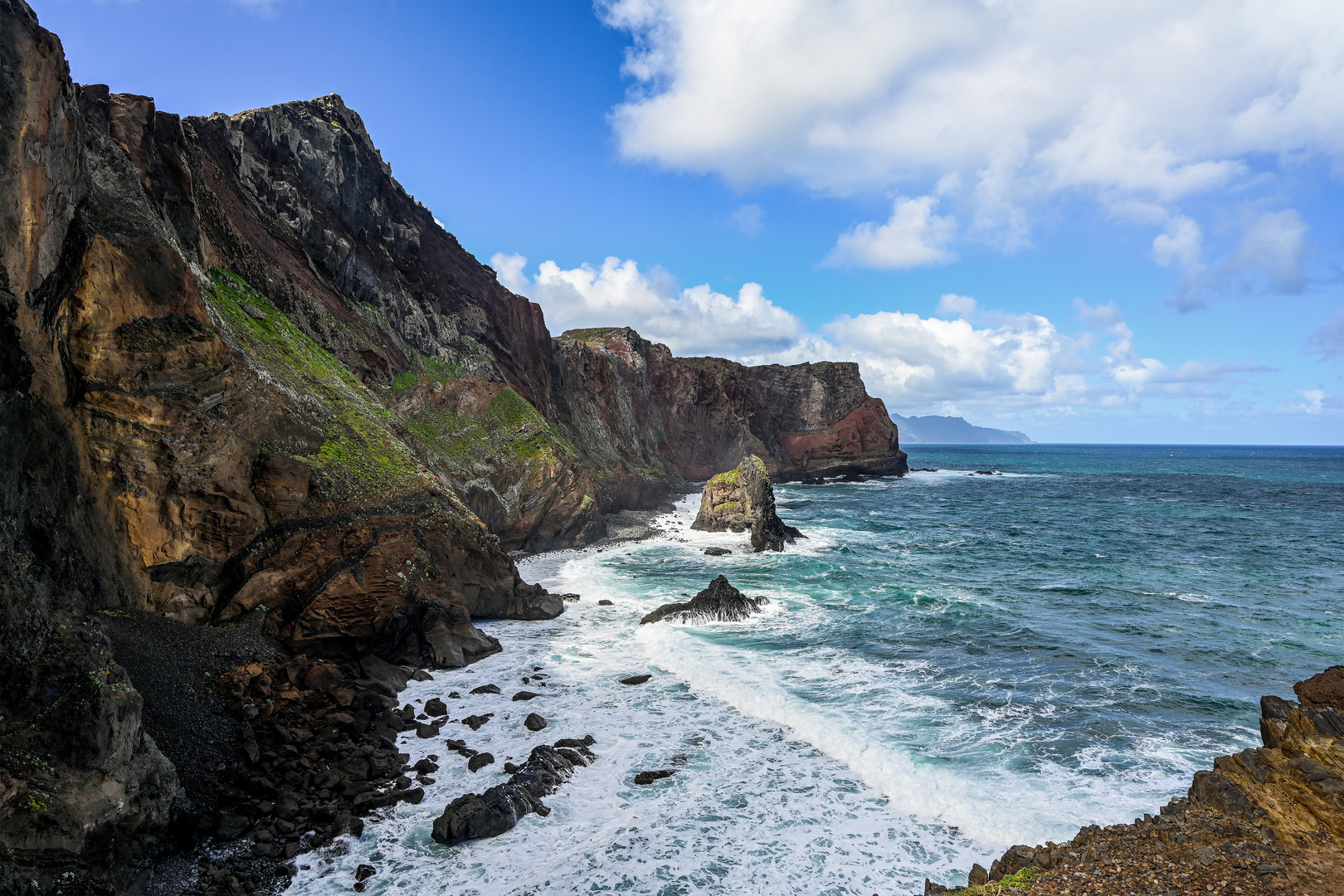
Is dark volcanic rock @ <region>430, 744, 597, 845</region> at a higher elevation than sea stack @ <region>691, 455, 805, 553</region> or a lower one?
lower

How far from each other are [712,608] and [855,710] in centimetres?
902

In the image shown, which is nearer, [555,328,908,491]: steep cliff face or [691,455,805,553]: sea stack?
[691,455,805,553]: sea stack

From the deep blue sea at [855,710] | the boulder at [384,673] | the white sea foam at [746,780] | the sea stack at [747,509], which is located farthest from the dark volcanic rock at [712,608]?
the sea stack at [747,509]

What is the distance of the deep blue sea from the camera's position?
35.9 feet

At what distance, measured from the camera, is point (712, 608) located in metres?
24.9

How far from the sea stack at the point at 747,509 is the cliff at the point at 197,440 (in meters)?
11.4

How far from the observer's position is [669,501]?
63.9m

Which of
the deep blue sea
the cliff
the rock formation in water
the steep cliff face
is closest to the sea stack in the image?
the deep blue sea

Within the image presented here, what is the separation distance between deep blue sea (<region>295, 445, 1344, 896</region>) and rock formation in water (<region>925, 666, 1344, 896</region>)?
3053 mm

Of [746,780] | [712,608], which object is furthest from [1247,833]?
[712,608]

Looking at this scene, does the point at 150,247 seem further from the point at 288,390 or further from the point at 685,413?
the point at 685,413

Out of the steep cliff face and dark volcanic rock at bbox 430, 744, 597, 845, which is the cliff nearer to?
dark volcanic rock at bbox 430, 744, 597, 845

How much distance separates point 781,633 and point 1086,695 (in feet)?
31.8

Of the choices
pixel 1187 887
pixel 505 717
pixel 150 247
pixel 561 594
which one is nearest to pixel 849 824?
pixel 1187 887
